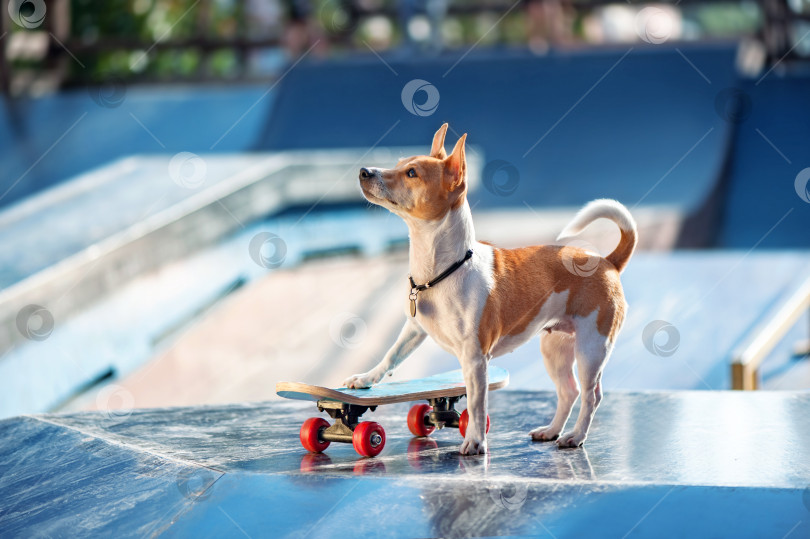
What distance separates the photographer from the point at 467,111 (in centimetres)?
825

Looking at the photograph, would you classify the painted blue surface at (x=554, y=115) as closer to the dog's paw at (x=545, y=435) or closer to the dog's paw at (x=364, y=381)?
the dog's paw at (x=545, y=435)

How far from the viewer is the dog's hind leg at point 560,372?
97.4 inches

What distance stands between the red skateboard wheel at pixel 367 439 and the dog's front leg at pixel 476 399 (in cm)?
22

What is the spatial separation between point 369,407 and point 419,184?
59cm

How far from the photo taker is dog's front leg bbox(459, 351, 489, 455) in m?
2.18

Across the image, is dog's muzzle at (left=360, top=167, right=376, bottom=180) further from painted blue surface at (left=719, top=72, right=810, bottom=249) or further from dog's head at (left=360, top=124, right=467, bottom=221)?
painted blue surface at (left=719, top=72, right=810, bottom=249)

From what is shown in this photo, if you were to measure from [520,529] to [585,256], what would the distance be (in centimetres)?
78

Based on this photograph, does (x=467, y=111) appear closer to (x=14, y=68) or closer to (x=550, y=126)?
(x=550, y=126)

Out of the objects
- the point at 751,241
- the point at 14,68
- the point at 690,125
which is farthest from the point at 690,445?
the point at 14,68

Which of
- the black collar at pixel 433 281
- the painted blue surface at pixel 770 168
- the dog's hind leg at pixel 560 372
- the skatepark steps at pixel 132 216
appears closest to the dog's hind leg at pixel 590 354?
the dog's hind leg at pixel 560 372

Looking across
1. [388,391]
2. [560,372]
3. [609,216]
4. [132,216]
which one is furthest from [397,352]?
[132,216]

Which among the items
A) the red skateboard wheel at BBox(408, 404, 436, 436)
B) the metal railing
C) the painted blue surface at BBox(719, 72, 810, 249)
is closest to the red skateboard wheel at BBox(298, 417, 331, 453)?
the red skateboard wheel at BBox(408, 404, 436, 436)

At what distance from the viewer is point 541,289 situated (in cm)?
229

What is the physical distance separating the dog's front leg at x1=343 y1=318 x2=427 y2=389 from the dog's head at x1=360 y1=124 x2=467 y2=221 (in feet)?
1.00
